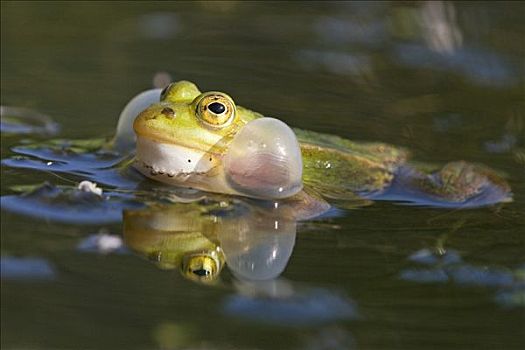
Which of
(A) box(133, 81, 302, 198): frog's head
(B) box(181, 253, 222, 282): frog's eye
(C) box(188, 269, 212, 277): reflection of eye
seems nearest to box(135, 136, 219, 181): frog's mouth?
(A) box(133, 81, 302, 198): frog's head

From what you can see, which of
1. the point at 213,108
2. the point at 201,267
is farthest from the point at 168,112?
the point at 201,267

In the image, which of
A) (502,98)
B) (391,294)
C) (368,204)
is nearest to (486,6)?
(502,98)

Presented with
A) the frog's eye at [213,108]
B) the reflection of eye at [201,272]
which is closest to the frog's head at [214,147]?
the frog's eye at [213,108]

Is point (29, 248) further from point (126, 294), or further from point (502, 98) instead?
point (502, 98)

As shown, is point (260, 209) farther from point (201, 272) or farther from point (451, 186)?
point (451, 186)

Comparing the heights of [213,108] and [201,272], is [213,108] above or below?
above

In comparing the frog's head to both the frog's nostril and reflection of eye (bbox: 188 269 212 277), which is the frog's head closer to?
the frog's nostril
